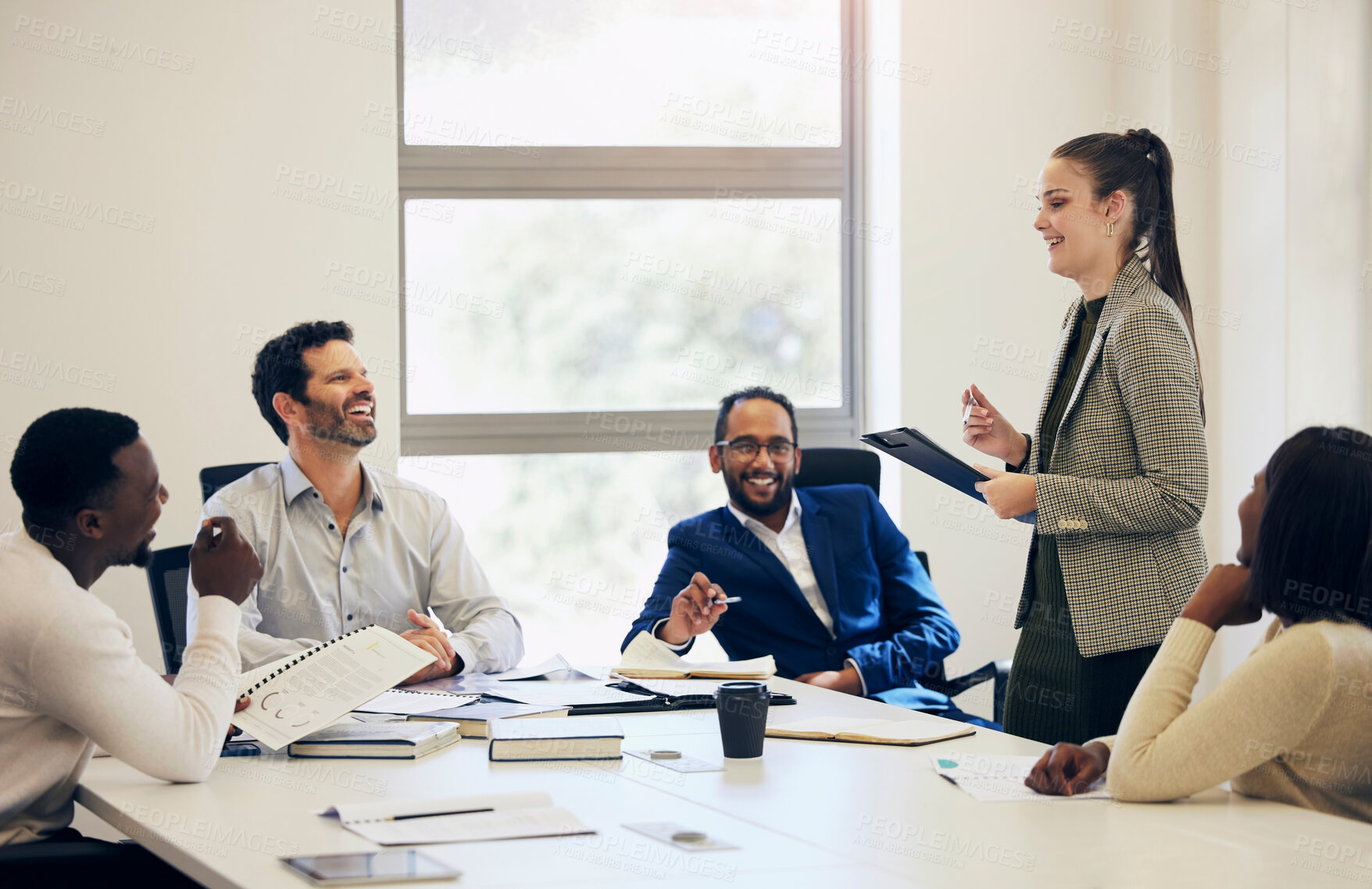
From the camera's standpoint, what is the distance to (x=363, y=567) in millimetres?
2766

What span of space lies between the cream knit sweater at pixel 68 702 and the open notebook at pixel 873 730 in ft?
2.90

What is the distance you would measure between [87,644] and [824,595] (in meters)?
1.95

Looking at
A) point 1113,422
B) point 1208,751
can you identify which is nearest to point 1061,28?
point 1113,422

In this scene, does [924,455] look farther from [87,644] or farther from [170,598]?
[170,598]

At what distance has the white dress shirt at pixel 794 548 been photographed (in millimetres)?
3184

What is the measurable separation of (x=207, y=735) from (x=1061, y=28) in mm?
3672

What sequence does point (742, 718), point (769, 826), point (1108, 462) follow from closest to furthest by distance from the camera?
point (769, 826) < point (742, 718) < point (1108, 462)

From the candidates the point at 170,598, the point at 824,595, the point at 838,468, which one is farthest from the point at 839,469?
the point at 170,598

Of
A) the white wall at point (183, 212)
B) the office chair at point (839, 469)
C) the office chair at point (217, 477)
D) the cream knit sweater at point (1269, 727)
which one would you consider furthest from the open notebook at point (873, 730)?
the white wall at point (183, 212)

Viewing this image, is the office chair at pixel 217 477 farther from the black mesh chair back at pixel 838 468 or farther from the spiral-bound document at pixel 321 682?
the black mesh chair back at pixel 838 468

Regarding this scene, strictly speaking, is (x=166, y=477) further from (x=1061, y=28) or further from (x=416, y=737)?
(x=1061, y=28)

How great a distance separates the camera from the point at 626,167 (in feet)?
14.0

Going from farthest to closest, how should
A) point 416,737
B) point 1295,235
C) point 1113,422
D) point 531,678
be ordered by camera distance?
point 1295,235, point 531,678, point 1113,422, point 416,737

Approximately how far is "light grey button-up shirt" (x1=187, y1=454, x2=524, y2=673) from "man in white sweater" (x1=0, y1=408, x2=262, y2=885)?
0.77 meters
